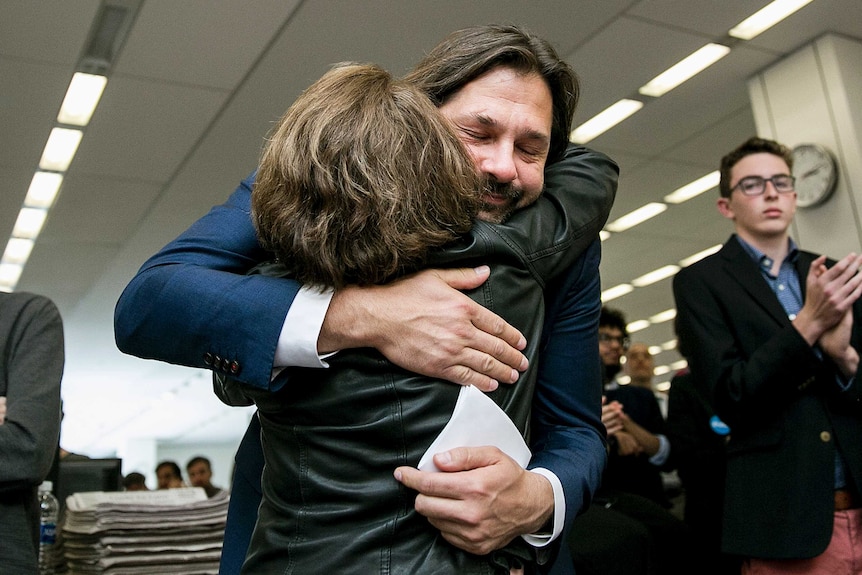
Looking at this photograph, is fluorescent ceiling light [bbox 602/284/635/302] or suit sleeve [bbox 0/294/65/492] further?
fluorescent ceiling light [bbox 602/284/635/302]

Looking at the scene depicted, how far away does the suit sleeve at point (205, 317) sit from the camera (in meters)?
0.99

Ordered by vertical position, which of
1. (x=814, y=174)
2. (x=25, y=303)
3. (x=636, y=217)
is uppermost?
(x=636, y=217)

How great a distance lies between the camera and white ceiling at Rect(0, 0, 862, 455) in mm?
4414

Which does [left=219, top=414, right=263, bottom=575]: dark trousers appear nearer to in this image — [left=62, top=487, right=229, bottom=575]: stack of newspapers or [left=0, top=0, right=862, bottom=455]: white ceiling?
[left=62, top=487, right=229, bottom=575]: stack of newspapers

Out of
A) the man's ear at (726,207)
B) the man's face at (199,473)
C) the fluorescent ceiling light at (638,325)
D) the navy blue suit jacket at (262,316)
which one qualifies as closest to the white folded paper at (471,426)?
the navy blue suit jacket at (262,316)

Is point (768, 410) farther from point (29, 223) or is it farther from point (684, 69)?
point (29, 223)

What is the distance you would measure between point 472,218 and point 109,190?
6.12 m

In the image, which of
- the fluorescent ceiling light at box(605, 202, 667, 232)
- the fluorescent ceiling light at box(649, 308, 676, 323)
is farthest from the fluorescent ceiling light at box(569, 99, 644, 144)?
the fluorescent ceiling light at box(649, 308, 676, 323)

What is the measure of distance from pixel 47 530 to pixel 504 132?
5.03ft

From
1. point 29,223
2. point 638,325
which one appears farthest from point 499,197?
point 638,325

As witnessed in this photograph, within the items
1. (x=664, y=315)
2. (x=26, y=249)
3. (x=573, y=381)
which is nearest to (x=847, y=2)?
(x=573, y=381)

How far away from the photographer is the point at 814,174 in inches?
185

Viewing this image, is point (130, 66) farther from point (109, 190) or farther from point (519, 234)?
point (519, 234)

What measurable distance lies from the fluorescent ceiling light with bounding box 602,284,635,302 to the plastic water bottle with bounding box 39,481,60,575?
341 inches
